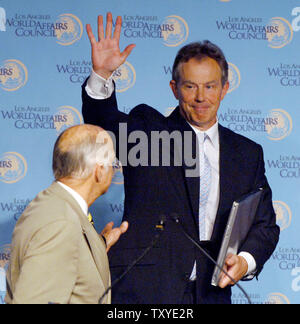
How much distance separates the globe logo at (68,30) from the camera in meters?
3.65

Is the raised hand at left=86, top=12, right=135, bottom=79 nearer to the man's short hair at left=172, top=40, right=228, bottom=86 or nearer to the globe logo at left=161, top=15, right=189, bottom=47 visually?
the man's short hair at left=172, top=40, right=228, bottom=86

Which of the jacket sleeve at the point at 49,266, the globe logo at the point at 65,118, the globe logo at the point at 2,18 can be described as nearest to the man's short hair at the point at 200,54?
the globe logo at the point at 65,118

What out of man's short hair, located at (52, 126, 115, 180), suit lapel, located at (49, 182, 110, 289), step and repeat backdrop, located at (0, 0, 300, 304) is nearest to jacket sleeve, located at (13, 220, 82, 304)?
suit lapel, located at (49, 182, 110, 289)

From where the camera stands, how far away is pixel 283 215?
3666mm

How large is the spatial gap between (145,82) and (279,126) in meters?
0.96

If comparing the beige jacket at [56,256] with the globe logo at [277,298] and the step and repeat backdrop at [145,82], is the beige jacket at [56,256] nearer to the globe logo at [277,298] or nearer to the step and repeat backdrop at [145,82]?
the step and repeat backdrop at [145,82]

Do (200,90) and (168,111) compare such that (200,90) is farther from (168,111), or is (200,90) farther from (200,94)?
(168,111)

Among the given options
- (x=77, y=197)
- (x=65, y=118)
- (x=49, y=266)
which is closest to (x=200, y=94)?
(x=65, y=118)

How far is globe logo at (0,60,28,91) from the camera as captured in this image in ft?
12.0

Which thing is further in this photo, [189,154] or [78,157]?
→ [189,154]

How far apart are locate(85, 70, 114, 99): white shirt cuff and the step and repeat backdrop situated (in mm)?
877

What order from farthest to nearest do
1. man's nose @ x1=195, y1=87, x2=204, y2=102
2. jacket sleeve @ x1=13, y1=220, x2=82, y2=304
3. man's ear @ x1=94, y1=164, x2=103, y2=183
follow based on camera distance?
man's nose @ x1=195, y1=87, x2=204, y2=102
man's ear @ x1=94, y1=164, x2=103, y2=183
jacket sleeve @ x1=13, y1=220, x2=82, y2=304
